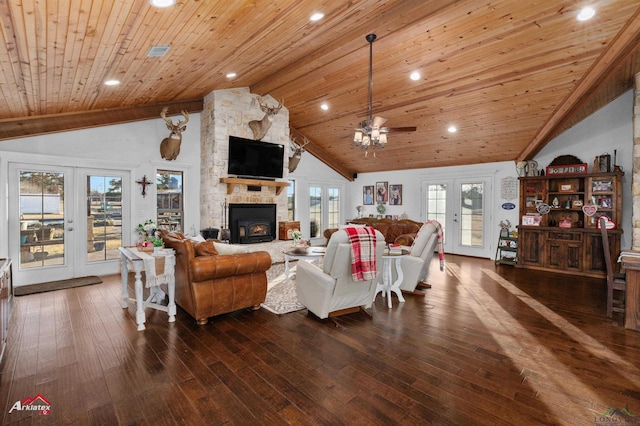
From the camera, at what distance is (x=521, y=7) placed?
3566 millimetres

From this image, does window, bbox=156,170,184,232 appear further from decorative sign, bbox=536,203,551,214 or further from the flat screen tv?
decorative sign, bbox=536,203,551,214

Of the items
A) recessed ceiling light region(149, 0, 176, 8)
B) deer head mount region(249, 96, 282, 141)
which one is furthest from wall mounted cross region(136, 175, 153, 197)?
recessed ceiling light region(149, 0, 176, 8)

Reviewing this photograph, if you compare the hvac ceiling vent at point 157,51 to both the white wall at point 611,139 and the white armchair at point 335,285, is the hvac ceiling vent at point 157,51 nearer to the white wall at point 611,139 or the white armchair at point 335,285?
the white armchair at point 335,285

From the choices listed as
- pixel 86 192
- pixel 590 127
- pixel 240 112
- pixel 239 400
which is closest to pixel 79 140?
pixel 86 192

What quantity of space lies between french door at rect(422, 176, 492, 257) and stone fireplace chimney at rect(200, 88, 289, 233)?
4929 millimetres

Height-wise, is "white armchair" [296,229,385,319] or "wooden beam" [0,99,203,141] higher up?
Result: "wooden beam" [0,99,203,141]

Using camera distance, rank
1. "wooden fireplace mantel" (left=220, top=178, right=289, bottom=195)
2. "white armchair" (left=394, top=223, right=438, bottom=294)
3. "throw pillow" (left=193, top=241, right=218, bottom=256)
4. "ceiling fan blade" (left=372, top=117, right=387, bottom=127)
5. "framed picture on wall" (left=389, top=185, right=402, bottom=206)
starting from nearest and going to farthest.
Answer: "throw pillow" (left=193, top=241, right=218, bottom=256) → "ceiling fan blade" (left=372, top=117, right=387, bottom=127) → "white armchair" (left=394, top=223, right=438, bottom=294) → "wooden fireplace mantel" (left=220, top=178, right=289, bottom=195) → "framed picture on wall" (left=389, top=185, right=402, bottom=206)

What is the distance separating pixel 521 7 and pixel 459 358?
3.81 metres

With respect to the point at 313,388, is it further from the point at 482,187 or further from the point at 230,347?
the point at 482,187

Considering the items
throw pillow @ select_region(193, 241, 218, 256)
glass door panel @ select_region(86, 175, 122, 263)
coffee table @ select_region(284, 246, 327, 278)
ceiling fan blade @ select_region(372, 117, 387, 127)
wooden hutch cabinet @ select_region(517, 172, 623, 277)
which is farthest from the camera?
wooden hutch cabinet @ select_region(517, 172, 623, 277)

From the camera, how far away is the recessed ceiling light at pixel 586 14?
11.3 feet

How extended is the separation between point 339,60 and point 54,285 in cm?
581

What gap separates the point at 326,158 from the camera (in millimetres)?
9789

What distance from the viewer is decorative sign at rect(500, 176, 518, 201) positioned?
744cm
